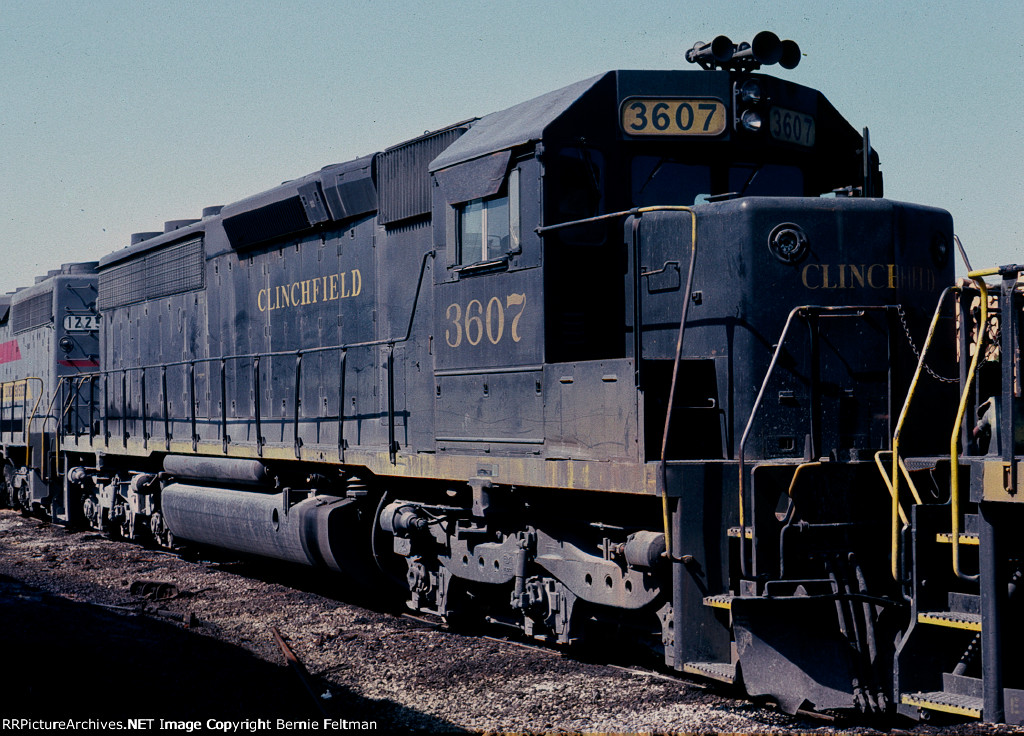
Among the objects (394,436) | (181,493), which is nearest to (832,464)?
(394,436)

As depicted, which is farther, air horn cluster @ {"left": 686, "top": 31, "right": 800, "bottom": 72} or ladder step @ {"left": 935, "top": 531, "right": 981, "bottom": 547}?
air horn cluster @ {"left": 686, "top": 31, "right": 800, "bottom": 72}

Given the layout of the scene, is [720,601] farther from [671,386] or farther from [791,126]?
[791,126]

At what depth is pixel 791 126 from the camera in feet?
23.7

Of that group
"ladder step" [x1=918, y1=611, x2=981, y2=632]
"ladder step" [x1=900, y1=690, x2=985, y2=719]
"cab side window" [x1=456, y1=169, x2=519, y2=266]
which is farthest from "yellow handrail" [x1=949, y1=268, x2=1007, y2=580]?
"cab side window" [x1=456, y1=169, x2=519, y2=266]

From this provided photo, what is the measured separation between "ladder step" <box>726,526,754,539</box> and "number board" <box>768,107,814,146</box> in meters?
2.69

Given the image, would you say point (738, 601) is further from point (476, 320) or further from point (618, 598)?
point (476, 320)

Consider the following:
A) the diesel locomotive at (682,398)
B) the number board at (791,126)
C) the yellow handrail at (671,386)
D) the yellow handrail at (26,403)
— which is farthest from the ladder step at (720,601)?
the yellow handrail at (26,403)

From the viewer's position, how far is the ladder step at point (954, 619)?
16.3 feet

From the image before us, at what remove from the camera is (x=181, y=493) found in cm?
1209

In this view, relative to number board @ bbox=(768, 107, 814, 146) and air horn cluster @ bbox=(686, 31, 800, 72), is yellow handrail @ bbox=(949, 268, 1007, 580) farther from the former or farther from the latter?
air horn cluster @ bbox=(686, 31, 800, 72)

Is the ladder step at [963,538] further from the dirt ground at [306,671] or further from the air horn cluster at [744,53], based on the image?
the air horn cluster at [744,53]

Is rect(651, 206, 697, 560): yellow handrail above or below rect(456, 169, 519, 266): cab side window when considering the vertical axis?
below

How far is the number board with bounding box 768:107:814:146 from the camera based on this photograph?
7.11 metres

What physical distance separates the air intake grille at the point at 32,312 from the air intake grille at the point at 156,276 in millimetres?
2531
